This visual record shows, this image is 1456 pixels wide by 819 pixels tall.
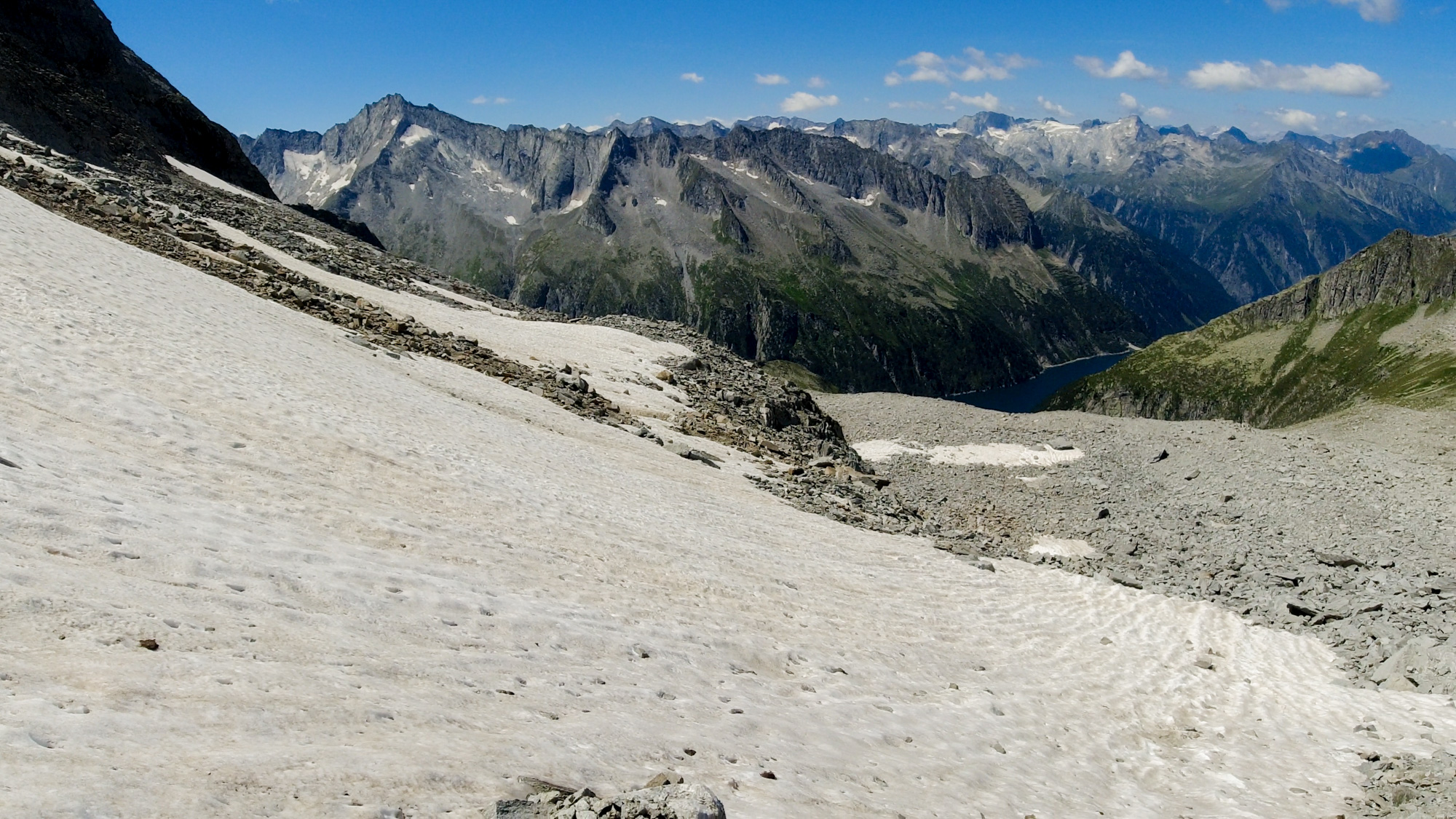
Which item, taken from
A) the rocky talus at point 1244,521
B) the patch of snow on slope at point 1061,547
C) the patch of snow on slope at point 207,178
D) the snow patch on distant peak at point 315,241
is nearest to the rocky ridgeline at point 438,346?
the snow patch on distant peak at point 315,241

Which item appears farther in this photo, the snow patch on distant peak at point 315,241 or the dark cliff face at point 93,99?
the dark cliff face at point 93,99

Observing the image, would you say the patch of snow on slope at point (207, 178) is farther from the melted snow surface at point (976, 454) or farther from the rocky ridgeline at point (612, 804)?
the rocky ridgeline at point (612, 804)

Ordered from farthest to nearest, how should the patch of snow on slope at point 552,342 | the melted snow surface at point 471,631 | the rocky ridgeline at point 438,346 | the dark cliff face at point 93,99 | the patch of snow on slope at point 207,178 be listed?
the patch of snow on slope at point 207,178 → the dark cliff face at point 93,99 → the patch of snow on slope at point 552,342 → the rocky ridgeline at point 438,346 → the melted snow surface at point 471,631

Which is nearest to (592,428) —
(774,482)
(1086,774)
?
(774,482)

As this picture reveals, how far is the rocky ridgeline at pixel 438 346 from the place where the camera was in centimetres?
2894

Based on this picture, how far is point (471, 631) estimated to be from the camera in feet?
38.0

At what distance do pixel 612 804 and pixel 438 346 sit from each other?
25528 millimetres

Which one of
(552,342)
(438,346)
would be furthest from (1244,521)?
(438,346)

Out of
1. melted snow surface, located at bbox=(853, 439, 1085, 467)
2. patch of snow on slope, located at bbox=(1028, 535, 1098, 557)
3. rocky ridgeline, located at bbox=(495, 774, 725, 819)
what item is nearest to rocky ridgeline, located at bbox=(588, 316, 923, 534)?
patch of snow on slope, located at bbox=(1028, 535, 1098, 557)

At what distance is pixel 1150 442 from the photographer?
47.3m

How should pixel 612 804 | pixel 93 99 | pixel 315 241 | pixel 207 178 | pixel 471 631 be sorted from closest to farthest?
pixel 612 804
pixel 471 631
pixel 315 241
pixel 93 99
pixel 207 178

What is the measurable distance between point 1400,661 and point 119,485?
25053 mm

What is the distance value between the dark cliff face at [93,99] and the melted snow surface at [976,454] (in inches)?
1846

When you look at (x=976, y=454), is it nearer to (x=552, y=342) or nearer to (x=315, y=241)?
(x=552, y=342)
